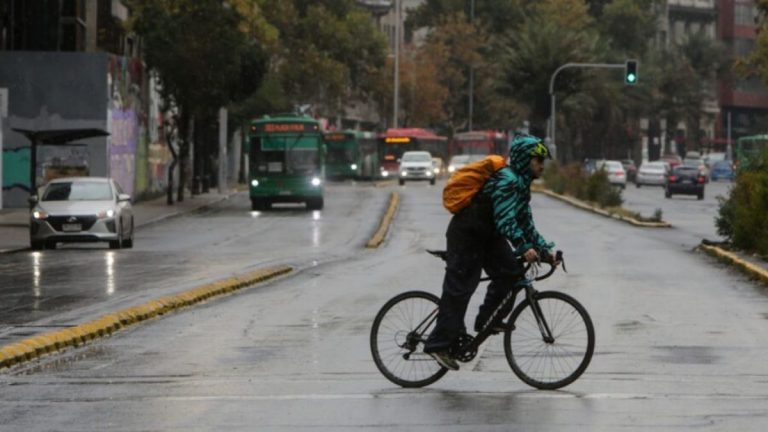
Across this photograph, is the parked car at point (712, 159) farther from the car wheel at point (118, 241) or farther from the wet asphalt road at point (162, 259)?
the car wheel at point (118, 241)

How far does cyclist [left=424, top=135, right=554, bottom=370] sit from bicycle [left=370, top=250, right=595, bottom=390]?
86 millimetres

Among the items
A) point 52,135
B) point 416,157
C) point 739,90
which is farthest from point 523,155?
point 739,90

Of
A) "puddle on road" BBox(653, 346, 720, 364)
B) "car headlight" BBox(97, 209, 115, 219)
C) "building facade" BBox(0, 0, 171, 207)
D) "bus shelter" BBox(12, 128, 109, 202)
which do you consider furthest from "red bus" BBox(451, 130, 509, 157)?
"puddle on road" BBox(653, 346, 720, 364)

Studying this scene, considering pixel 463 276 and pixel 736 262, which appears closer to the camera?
pixel 463 276

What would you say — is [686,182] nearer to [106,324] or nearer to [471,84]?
[471,84]

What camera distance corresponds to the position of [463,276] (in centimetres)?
1362

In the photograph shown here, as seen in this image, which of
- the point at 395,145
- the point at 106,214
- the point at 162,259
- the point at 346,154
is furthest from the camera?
the point at 395,145

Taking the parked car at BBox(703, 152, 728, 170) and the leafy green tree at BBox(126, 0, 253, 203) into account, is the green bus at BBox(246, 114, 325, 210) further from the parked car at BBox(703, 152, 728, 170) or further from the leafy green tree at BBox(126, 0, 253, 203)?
the parked car at BBox(703, 152, 728, 170)

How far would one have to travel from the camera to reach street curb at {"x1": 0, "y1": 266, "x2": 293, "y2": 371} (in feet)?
53.0

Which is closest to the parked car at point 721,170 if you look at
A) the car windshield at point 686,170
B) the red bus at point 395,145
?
the red bus at point 395,145

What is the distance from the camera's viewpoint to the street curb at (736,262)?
28.2m

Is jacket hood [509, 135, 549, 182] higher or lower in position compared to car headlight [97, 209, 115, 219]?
higher

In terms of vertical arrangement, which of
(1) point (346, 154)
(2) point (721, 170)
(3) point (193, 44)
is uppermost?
(3) point (193, 44)

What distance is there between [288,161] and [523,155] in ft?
163
